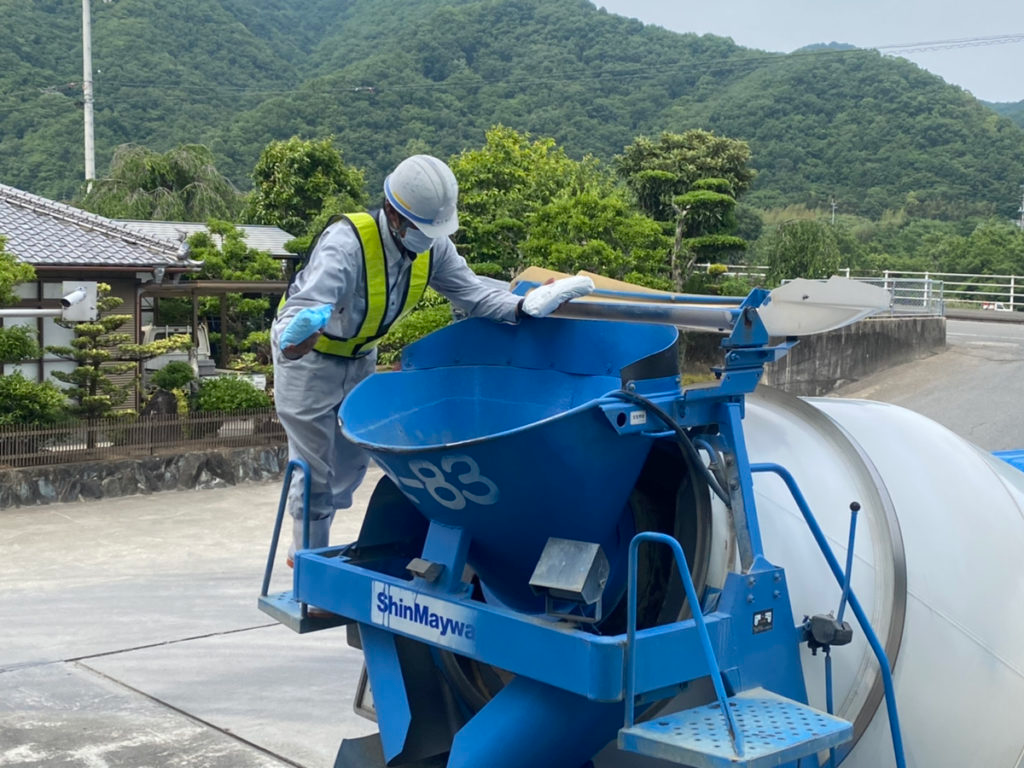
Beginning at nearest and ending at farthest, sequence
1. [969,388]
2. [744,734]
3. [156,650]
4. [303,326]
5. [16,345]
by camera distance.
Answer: [744,734]
[303,326]
[156,650]
[16,345]
[969,388]

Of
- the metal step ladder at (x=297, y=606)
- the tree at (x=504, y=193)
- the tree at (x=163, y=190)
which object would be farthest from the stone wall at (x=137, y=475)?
the tree at (x=163, y=190)

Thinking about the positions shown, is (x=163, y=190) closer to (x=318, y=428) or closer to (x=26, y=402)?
(x=26, y=402)

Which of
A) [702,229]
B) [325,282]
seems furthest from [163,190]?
[325,282]

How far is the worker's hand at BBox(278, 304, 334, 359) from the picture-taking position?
138 inches

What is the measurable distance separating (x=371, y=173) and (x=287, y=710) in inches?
1935

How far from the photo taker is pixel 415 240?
3971mm

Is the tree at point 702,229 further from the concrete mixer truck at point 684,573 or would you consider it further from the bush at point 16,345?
the concrete mixer truck at point 684,573

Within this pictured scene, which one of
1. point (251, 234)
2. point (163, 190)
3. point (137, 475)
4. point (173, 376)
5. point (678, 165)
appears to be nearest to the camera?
point (137, 475)

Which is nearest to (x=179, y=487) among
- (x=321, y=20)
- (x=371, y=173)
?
(x=371, y=173)

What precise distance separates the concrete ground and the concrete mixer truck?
1.45 meters

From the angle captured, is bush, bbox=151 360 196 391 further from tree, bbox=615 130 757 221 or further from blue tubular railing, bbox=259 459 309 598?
tree, bbox=615 130 757 221

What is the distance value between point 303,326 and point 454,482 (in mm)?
775

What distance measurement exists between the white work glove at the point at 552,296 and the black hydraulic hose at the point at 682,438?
2.02ft

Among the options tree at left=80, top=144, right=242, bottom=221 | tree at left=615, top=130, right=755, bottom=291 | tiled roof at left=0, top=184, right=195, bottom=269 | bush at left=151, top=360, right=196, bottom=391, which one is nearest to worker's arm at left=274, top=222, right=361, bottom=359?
bush at left=151, top=360, right=196, bottom=391
